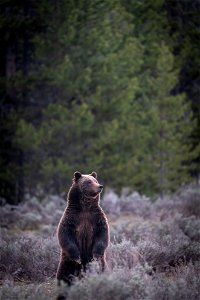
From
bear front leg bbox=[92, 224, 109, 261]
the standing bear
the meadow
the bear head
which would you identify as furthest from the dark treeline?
bear front leg bbox=[92, 224, 109, 261]

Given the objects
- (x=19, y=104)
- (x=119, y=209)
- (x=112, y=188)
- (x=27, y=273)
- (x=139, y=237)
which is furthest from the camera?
(x=112, y=188)

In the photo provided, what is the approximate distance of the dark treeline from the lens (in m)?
18.2

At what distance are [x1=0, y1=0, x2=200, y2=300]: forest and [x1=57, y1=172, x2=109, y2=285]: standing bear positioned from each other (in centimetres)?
772

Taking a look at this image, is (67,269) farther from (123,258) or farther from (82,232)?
(123,258)

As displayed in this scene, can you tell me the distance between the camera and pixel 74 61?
61.8 ft

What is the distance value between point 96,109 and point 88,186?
1311 cm

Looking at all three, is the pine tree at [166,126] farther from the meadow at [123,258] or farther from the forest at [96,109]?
the meadow at [123,258]

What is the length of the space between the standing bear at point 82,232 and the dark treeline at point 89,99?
11.2 metres

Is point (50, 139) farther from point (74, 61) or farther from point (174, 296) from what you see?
point (174, 296)

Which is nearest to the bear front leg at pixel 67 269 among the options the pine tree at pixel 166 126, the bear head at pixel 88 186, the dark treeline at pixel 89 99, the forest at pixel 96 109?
the bear head at pixel 88 186

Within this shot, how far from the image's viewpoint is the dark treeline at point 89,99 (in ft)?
59.6

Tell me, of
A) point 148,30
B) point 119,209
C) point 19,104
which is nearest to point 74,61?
point 19,104

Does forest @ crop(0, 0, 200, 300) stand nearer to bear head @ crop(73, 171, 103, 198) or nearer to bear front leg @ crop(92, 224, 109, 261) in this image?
bear head @ crop(73, 171, 103, 198)

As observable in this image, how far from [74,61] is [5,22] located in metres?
2.68
